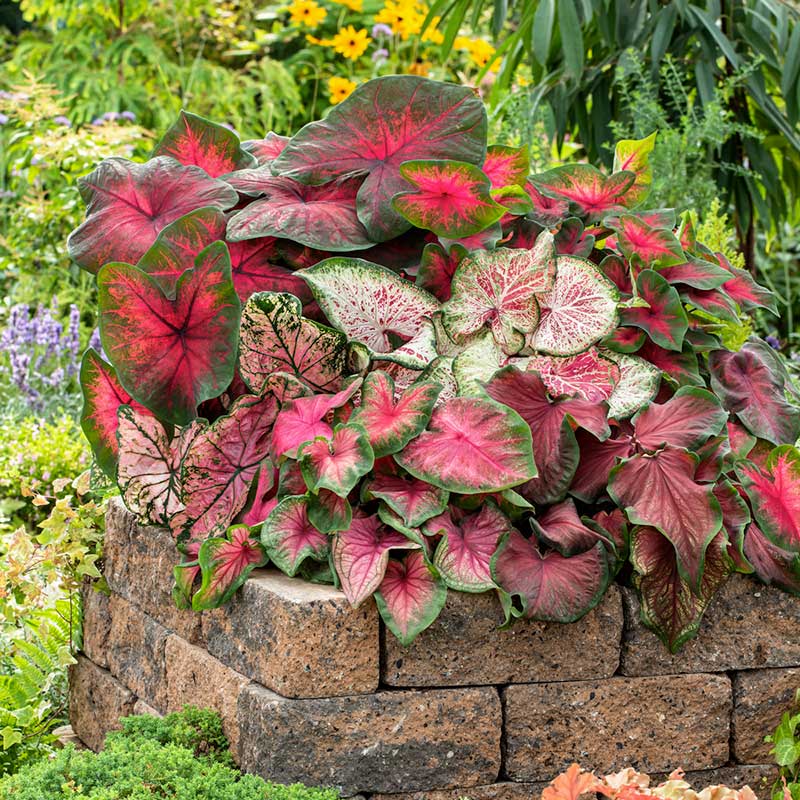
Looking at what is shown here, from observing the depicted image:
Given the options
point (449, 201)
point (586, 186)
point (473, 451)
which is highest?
point (449, 201)

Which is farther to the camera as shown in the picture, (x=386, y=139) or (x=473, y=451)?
(x=386, y=139)

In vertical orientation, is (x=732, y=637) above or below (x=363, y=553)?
below

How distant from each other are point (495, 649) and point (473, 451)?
0.34 metres

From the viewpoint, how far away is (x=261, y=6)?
9039 mm

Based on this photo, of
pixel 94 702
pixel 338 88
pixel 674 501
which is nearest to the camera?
pixel 674 501

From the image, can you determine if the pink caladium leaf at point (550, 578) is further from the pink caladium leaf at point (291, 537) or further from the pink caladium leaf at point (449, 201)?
the pink caladium leaf at point (449, 201)

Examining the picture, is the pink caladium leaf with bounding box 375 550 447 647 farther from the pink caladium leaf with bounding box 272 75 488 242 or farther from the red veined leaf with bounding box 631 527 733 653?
the pink caladium leaf with bounding box 272 75 488 242

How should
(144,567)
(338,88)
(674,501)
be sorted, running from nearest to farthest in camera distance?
(674,501)
(144,567)
(338,88)

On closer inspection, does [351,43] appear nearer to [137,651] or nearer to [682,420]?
[137,651]

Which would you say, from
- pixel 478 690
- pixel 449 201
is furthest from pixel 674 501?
pixel 449 201

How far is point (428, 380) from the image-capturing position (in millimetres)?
2064

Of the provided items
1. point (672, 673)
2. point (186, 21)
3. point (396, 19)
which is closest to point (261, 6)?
point (186, 21)

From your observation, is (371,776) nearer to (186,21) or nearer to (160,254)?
(160,254)

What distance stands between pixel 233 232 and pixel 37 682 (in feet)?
3.85
